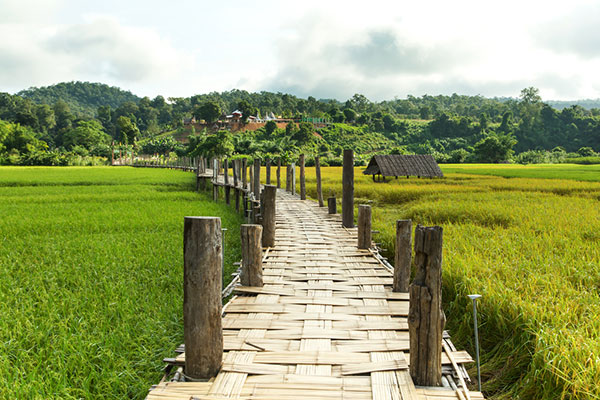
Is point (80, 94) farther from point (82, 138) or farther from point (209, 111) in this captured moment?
point (82, 138)

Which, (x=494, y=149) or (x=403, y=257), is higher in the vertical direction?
(x=494, y=149)

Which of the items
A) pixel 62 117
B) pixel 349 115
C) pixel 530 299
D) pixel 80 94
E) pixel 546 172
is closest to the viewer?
pixel 530 299

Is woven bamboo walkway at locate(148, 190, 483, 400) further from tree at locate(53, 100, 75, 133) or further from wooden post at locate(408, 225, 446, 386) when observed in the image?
tree at locate(53, 100, 75, 133)

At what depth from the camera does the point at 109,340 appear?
3.43 meters

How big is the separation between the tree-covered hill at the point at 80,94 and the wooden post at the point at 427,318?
16182 centimetres

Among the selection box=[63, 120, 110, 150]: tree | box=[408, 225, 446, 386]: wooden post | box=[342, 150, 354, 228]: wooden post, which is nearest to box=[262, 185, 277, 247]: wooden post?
box=[342, 150, 354, 228]: wooden post

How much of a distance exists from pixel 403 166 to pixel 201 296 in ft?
66.1

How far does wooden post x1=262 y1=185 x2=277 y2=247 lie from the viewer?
6062 mm

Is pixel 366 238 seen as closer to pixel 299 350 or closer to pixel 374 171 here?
pixel 299 350

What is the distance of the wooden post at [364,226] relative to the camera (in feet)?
18.8

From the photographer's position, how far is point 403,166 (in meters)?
Answer: 21.5

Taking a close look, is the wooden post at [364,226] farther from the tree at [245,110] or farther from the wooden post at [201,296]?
the tree at [245,110]

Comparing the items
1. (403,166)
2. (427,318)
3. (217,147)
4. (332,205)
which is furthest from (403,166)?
(217,147)

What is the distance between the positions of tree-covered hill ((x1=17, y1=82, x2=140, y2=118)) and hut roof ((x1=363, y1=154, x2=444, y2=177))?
147m
